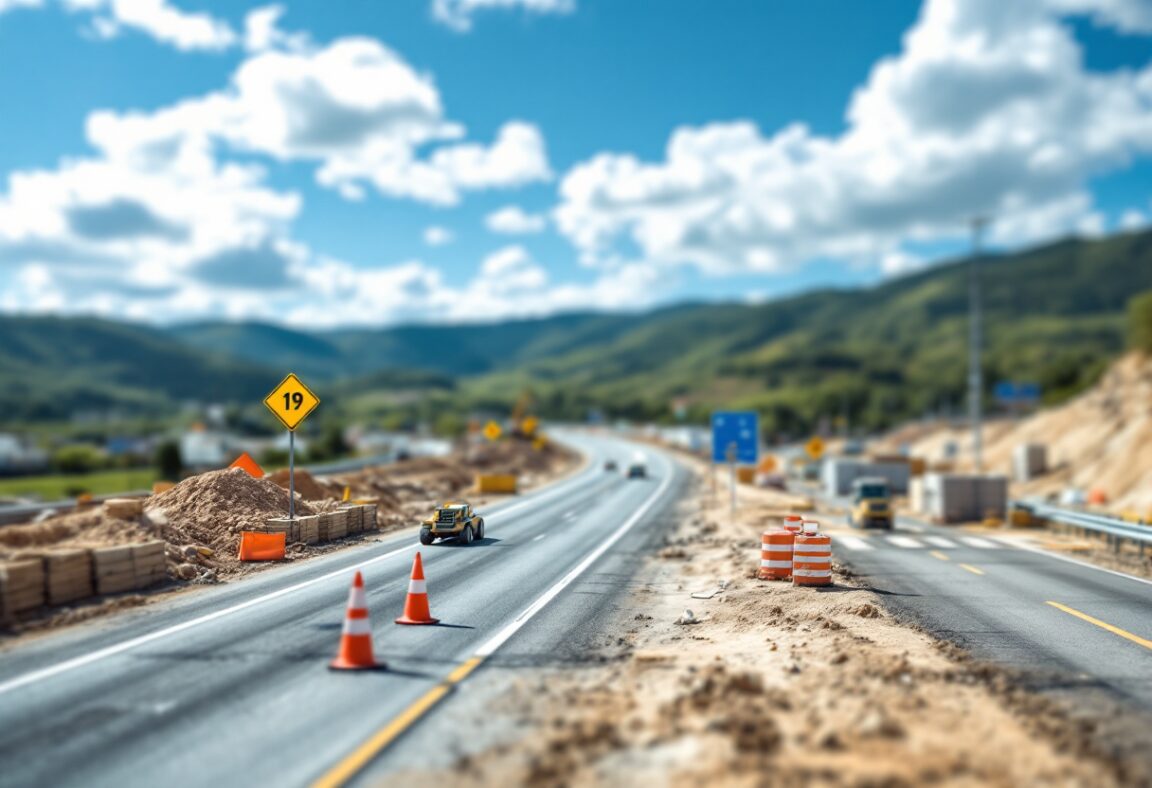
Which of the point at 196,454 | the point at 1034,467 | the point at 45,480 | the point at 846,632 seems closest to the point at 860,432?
the point at 1034,467

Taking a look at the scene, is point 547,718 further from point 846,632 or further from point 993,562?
point 993,562

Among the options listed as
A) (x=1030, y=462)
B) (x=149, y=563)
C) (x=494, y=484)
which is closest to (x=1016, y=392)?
(x=1030, y=462)

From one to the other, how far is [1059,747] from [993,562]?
663 inches

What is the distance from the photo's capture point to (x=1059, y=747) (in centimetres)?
751

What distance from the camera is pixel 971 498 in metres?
41.2

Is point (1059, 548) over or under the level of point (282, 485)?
under

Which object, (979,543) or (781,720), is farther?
(979,543)

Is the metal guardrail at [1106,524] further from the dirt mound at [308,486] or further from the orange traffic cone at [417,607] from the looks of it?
the dirt mound at [308,486]

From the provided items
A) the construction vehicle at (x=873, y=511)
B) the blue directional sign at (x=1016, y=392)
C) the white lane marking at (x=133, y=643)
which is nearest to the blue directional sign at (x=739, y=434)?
the construction vehicle at (x=873, y=511)

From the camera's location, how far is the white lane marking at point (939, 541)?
92.5ft

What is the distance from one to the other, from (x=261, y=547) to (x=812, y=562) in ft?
41.5

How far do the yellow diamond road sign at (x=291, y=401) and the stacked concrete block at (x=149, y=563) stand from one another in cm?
612

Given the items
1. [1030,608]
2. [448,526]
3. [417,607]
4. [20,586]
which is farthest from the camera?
[448,526]

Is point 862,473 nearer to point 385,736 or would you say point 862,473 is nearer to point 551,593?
point 551,593
